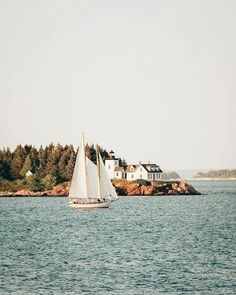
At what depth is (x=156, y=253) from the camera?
56.8m

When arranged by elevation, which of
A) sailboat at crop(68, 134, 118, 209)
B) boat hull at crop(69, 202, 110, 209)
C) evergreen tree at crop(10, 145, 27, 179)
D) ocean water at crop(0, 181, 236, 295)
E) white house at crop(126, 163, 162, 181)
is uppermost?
evergreen tree at crop(10, 145, 27, 179)

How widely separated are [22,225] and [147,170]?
334 ft

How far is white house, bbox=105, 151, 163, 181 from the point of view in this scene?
187 metres

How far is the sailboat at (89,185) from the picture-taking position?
110 meters

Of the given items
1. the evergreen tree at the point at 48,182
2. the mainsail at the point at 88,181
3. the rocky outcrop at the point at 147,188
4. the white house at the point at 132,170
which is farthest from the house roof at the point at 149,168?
the mainsail at the point at 88,181

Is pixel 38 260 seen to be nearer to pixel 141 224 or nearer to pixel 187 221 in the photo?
pixel 141 224

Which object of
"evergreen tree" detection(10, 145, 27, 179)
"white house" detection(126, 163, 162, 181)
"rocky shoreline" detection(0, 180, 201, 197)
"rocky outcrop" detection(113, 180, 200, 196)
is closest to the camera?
"rocky shoreline" detection(0, 180, 201, 197)

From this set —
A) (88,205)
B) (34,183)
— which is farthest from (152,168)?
(88,205)

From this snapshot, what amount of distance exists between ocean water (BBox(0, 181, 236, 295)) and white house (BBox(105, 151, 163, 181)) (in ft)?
295

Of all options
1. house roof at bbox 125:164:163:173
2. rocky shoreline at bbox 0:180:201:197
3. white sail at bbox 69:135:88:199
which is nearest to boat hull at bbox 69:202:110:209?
white sail at bbox 69:135:88:199

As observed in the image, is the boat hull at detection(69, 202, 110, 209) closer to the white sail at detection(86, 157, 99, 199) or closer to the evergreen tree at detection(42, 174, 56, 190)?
the white sail at detection(86, 157, 99, 199)

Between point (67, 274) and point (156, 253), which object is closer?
point (67, 274)

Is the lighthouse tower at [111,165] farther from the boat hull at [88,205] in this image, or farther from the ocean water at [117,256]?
the ocean water at [117,256]

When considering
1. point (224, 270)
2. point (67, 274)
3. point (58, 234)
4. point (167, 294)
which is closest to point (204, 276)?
point (224, 270)
